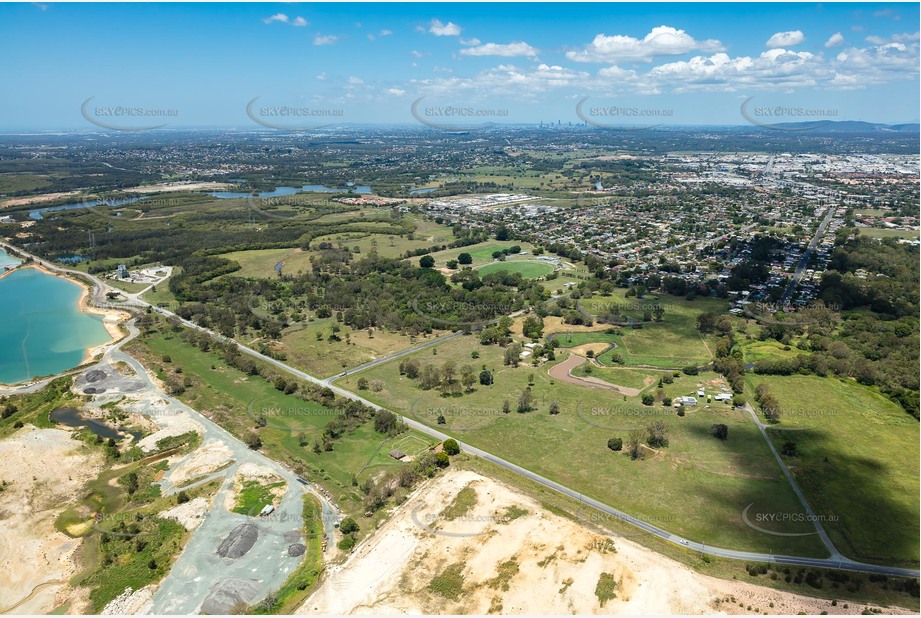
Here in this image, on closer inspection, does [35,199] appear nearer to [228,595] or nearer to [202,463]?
[202,463]

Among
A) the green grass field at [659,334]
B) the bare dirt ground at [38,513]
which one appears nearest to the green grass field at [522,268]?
the green grass field at [659,334]

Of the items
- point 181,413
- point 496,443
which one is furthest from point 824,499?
point 181,413

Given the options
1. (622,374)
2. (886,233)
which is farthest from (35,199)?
(886,233)

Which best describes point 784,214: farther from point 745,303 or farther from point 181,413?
point 181,413

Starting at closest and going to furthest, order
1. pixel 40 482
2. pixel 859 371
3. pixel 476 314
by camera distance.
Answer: pixel 40 482, pixel 859 371, pixel 476 314

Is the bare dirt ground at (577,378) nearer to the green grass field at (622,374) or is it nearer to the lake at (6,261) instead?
the green grass field at (622,374)
